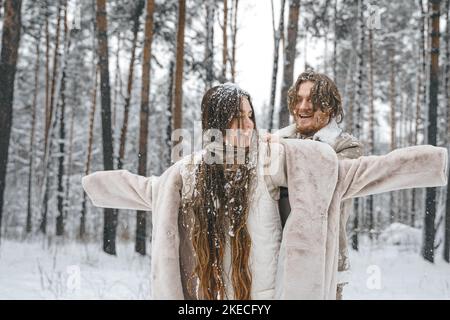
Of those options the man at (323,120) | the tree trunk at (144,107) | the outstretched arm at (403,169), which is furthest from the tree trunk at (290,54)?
the outstretched arm at (403,169)

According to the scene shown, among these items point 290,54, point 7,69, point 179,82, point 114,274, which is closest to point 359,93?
point 290,54

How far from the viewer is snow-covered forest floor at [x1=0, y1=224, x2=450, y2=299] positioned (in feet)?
24.4

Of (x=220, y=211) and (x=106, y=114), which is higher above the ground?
(x=106, y=114)

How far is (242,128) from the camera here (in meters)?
2.04

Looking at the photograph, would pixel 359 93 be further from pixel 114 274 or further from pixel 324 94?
pixel 324 94

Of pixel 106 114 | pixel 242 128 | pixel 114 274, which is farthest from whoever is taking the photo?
pixel 106 114

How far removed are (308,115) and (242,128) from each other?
0.85m

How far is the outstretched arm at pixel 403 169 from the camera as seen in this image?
74.6 inches

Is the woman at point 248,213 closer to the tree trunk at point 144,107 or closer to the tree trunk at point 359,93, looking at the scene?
the tree trunk at point 144,107

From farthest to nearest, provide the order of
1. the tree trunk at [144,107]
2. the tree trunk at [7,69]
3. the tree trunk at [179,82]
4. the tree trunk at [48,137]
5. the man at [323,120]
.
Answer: the tree trunk at [48,137] < the tree trunk at [144,107] < the tree trunk at [179,82] < the tree trunk at [7,69] < the man at [323,120]

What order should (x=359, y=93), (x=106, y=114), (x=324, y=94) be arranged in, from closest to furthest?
(x=324, y=94) → (x=106, y=114) → (x=359, y=93)

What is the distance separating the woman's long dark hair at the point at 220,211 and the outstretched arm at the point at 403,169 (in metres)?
0.48

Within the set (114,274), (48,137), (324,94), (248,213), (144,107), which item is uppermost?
(144,107)
